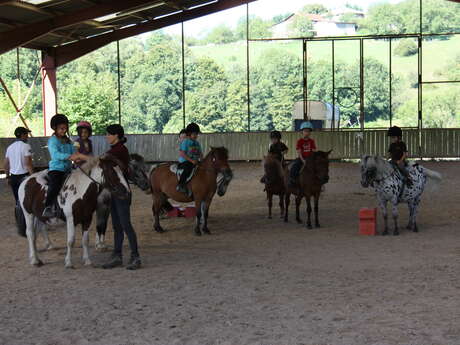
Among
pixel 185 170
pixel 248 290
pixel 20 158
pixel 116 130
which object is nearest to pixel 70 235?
pixel 116 130

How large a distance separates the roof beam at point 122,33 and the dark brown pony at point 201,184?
19.6 metres

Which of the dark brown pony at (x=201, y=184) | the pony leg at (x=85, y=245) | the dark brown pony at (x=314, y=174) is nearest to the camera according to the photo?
the pony leg at (x=85, y=245)

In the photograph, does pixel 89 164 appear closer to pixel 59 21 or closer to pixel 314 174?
pixel 314 174

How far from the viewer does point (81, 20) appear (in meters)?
22.9

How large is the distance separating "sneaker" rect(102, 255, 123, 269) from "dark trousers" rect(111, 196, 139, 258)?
0.06m

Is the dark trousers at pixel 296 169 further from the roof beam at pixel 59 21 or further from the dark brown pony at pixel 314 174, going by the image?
the roof beam at pixel 59 21

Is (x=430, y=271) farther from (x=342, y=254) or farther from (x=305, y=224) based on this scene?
(x=305, y=224)

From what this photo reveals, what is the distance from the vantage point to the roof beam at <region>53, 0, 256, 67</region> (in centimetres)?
2991

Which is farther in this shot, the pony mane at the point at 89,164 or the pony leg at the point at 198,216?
the pony leg at the point at 198,216

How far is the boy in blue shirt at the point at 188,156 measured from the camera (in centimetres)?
1120

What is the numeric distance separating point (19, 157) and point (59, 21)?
42.4ft

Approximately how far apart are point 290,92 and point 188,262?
40.8 metres

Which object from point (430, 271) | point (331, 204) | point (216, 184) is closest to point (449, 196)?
point (331, 204)

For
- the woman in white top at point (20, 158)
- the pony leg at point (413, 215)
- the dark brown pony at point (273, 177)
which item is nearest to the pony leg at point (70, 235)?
the woman in white top at point (20, 158)
